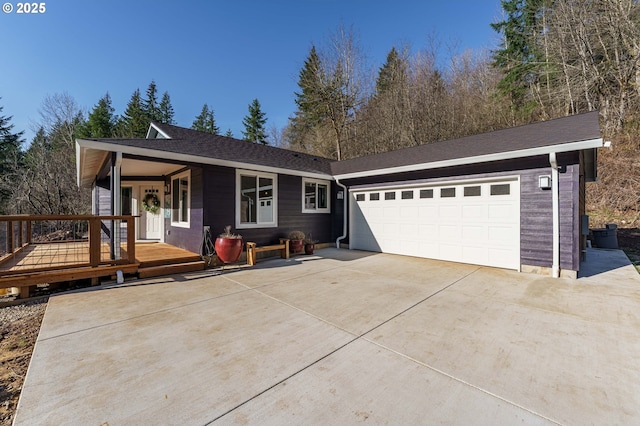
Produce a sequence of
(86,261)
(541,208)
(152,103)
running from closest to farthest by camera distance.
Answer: (86,261)
(541,208)
(152,103)

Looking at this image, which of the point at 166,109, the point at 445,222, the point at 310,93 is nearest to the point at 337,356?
the point at 445,222

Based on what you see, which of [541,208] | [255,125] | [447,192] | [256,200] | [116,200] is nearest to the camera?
[116,200]

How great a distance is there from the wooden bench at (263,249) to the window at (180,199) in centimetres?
192

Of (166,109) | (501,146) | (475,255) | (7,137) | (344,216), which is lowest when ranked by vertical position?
(475,255)

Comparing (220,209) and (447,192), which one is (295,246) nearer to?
(220,209)

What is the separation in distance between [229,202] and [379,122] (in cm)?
1245

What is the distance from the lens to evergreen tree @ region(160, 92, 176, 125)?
89.2ft

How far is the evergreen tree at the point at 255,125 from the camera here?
27.9m

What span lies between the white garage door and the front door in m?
6.60

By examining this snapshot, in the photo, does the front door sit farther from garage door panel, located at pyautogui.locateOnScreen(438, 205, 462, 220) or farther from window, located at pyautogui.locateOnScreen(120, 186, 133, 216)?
garage door panel, located at pyautogui.locateOnScreen(438, 205, 462, 220)

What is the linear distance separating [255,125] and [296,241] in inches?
926

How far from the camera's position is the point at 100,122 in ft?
71.3

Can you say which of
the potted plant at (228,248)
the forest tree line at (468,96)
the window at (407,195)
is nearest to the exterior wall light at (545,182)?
the window at (407,195)
